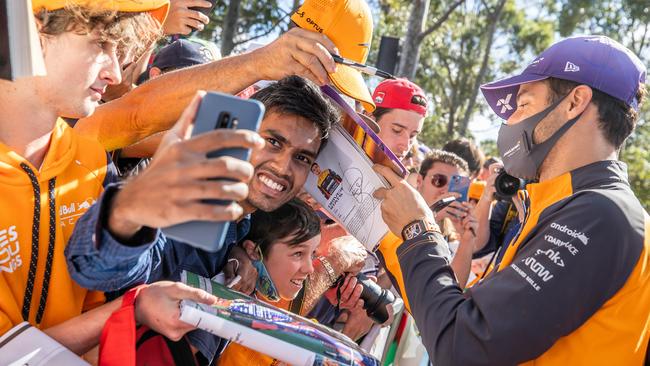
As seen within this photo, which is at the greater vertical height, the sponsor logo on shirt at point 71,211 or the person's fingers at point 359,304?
the sponsor logo on shirt at point 71,211

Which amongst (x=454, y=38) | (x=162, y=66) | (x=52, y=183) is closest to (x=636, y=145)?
(x=454, y=38)

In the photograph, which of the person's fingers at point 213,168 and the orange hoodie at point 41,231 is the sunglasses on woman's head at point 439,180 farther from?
the person's fingers at point 213,168

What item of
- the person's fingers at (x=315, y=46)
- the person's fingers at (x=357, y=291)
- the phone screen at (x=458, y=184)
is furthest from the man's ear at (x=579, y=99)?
the phone screen at (x=458, y=184)

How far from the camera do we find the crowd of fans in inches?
65.1

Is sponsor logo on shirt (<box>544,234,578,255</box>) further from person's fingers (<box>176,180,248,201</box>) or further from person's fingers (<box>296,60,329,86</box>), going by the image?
person's fingers (<box>176,180,248,201</box>)

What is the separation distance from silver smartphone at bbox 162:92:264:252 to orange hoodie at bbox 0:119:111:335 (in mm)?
623

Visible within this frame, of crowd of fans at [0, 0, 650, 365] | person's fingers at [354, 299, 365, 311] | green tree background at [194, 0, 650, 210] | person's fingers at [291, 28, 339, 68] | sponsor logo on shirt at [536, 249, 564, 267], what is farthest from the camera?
green tree background at [194, 0, 650, 210]

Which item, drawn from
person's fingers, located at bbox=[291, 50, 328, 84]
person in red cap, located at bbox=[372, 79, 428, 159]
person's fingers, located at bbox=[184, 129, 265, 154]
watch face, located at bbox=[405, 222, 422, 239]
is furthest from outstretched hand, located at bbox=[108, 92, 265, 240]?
person in red cap, located at bbox=[372, 79, 428, 159]

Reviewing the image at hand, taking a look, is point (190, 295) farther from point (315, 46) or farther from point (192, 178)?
point (315, 46)

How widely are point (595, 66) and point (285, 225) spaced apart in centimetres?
140

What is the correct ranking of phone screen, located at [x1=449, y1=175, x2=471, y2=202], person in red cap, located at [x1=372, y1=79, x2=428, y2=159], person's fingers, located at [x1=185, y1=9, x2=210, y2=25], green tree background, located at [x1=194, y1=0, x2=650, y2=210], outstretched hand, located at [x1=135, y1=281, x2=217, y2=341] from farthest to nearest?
green tree background, located at [x1=194, y1=0, x2=650, y2=210], phone screen, located at [x1=449, y1=175, x2=471, y2=202], person in red cap, located at [x1=372, y1=79, x2=428, y2=159], person's fingers, located at [x1=185, y1=9, x2=210, y2=25], outstretched hand, located at [x1=135, y1=281, x2=217, y2=341]

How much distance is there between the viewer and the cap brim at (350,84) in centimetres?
245

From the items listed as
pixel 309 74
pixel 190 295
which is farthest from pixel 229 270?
pixel 309 74

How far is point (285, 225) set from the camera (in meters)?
2.89
